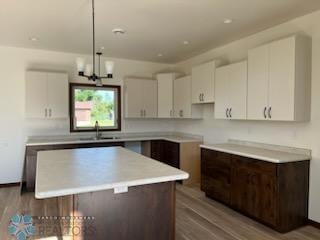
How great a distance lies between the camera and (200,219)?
3.32m

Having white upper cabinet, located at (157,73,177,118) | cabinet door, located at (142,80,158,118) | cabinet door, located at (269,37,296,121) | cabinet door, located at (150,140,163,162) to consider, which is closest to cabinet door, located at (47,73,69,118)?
cabinet door, located at (142,80,158,118)

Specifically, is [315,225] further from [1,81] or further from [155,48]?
[1,81]

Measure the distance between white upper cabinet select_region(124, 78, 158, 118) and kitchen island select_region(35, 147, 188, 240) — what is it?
329cm

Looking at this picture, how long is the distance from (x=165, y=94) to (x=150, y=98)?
362mm

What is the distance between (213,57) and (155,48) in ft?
3.80

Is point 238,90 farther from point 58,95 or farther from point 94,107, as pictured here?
point 58,95

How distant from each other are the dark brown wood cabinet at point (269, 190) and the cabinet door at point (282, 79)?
665 mm

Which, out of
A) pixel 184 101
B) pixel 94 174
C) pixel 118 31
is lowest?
pixel 94 174

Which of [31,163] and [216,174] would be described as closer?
[216,174]

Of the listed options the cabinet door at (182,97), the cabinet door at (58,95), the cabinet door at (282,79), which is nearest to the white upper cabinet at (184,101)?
the cabinet door at (182,97)

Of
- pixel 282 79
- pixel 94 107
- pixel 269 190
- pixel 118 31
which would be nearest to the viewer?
pixel 269 190

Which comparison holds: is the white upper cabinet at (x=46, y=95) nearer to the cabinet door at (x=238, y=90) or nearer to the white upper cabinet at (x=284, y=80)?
the cabinet door at (x=238, y=90)

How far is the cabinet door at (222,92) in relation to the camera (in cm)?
402

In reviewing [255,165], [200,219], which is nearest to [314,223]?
[255,165]
